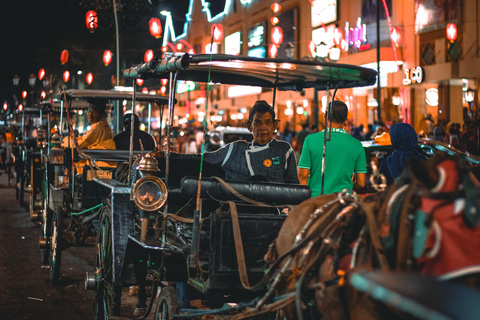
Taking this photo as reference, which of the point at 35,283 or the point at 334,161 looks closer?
the point at 334,161

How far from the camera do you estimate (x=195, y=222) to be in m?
4.14

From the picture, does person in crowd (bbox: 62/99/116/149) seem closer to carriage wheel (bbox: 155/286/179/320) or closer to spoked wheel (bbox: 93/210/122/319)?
spoked wheel (bbox: 93/210/122/319)

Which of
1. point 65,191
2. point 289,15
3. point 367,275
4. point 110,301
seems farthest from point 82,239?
point 289,15

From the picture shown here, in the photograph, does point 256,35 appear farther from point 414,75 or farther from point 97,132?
point 97,132

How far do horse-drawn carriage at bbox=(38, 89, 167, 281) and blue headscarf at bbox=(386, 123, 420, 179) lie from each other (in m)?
3.48

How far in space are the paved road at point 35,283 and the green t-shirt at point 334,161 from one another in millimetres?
2778

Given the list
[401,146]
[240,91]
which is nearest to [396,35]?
[240,91]

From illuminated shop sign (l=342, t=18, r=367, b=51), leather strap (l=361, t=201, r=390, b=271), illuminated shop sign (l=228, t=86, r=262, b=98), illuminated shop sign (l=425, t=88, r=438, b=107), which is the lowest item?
leather strap (l=361, t=201, r=390, b=271)

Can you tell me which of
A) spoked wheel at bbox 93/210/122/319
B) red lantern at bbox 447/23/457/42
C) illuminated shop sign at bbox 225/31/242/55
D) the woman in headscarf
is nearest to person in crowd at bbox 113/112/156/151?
spoked wheel at bbox 93/210/122/319

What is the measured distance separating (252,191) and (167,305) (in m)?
1.00

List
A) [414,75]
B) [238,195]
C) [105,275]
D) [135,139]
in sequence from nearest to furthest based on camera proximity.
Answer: [238,195], [105,275], [135,139], [414,75]

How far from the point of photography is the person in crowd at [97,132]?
338 inches

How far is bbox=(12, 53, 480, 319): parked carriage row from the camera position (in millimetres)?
4008

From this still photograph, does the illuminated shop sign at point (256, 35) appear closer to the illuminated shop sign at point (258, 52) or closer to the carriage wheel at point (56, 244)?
the illuminated shop sign at point (258, 52)
